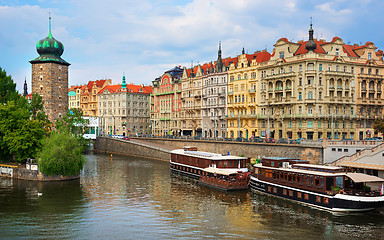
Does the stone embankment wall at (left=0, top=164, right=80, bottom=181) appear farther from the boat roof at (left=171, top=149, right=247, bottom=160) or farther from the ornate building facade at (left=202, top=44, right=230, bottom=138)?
the ornate building facade at (left=202, top=44, right=230, bottom=138)

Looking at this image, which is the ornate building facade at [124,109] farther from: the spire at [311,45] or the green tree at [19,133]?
the spire at [311,45]

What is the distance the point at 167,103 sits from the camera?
13712cm

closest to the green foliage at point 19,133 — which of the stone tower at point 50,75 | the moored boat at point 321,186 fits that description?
the stone tower at point 50,75

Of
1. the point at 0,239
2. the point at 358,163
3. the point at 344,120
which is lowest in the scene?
the point at 0,239

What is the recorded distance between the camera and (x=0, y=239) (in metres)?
31.2

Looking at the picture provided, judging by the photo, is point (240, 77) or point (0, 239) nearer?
point (0, 239)

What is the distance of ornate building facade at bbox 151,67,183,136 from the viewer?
131 metres

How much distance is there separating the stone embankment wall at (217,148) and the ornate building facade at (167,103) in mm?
20004

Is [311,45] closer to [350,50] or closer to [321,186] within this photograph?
[350,50]

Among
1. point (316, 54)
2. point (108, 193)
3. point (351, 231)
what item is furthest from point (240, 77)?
point (351, 231)

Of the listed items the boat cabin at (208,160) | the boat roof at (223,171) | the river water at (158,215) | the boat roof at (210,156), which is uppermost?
the boat roof at (210,156)

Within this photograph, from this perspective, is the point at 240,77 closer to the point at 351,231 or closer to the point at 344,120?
the point at 344,120

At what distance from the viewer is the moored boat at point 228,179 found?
171ft

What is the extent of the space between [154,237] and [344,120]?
62.9m
